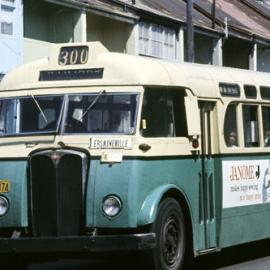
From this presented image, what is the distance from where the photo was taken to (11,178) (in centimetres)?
918

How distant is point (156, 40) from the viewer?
109ft

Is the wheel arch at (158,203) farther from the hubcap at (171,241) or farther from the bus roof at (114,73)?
the bus roof at (114,73)

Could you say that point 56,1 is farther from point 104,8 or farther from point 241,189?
point 241,189

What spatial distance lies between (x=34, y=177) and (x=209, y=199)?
8.17 feet

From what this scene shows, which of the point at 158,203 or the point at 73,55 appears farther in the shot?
the point at 73,55

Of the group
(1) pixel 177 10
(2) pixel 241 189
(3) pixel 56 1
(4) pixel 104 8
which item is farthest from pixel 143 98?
(1) pixel 177 10

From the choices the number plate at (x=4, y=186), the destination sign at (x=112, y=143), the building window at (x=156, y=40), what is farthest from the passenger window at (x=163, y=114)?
the building window at (x=156, y=40)

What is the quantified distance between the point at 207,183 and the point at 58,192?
226cm

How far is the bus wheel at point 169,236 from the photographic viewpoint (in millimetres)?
9039

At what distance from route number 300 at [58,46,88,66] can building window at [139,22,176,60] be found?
22.2 metres

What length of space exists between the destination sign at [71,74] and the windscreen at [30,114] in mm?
287

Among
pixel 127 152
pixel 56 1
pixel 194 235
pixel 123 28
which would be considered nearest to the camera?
pixel 127 152

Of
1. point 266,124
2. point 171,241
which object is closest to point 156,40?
point 266,124

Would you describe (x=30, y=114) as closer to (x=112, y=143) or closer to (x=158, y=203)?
(x=112, y=143)
